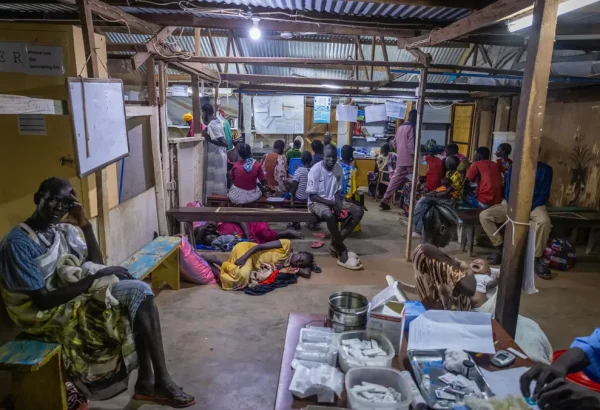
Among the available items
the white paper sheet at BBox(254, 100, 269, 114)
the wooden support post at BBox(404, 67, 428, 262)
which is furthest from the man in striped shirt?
the white paper sheet at BBox(254, 100, 269, 114)

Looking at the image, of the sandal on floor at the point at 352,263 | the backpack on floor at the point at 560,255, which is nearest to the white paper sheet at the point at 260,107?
the sandal on floor at the point at 352,263

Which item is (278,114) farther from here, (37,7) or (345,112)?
(37,7)

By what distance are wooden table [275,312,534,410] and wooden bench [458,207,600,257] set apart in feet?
14.4

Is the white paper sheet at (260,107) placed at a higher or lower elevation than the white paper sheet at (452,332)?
higher

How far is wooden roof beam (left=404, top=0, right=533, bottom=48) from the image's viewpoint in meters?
2.79

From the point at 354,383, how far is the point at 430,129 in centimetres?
1229

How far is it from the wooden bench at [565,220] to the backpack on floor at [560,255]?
1.51 ft

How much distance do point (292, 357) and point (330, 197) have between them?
450cm

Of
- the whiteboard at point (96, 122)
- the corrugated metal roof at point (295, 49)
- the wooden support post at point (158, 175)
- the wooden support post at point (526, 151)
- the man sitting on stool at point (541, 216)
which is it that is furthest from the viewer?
the corrugated metal roof at point (295, 49)

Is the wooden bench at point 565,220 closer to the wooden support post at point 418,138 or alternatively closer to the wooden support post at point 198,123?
the wooden support post at point 418,138

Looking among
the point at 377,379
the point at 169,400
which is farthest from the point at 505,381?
the point at 169,400

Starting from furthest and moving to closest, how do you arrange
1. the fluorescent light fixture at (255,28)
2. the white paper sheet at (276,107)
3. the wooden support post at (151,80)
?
the white paper sheet at (276,107) → the wooden support post at (151,80) → the fluorescent light fixture at (255,28)

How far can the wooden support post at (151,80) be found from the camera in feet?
16.9

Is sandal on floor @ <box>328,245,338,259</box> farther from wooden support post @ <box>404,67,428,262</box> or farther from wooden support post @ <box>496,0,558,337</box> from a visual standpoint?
wooden support post @ <box>496,0,558,337</box>
